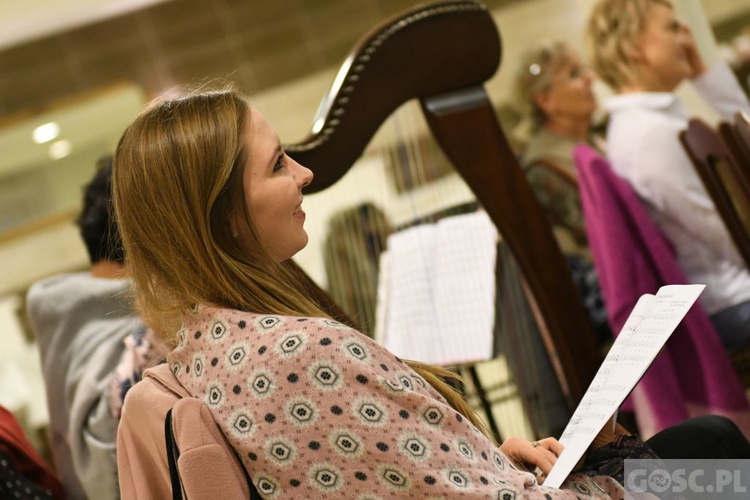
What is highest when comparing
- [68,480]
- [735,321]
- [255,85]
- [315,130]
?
[255,85]

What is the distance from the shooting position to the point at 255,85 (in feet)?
14.3

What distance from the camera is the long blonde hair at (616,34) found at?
2693 mm

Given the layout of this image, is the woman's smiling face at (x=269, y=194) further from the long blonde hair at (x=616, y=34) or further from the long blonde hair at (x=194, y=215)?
the long blonde hair at (x=616, y=34)

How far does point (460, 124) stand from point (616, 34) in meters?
1.06

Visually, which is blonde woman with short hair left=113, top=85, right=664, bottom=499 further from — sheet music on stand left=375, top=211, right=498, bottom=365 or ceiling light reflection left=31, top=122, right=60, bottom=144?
ceiling light reflection left=31, top=122, right=60, bottom=144

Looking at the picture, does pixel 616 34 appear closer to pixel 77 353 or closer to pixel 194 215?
pixel 77 353

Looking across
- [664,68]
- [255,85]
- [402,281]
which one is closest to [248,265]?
[402,281]

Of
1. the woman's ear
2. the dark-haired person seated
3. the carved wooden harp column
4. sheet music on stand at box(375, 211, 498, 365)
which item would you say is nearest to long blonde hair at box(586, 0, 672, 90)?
the woman's ear

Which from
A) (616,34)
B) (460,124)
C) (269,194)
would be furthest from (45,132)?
(269,194)

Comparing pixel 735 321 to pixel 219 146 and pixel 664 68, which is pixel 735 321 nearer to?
pixel 664 68

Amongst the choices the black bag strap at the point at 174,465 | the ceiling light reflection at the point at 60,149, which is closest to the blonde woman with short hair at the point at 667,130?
the black bag strap at the point at 174,465

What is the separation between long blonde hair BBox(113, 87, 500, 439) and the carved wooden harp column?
505mm

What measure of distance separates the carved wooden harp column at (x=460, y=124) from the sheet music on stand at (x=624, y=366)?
0.72 meters

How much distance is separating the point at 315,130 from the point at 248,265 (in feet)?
1.90
